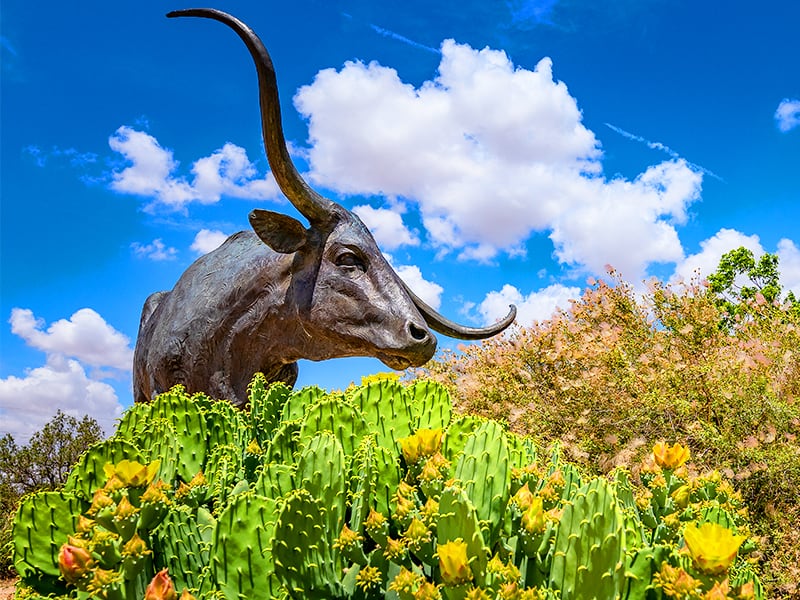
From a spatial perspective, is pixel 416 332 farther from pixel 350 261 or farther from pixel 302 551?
pixel 302 551

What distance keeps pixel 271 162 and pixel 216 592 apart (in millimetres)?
3351

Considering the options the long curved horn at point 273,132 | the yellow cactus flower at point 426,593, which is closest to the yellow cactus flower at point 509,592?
the yellow cactus flower at point 426,593

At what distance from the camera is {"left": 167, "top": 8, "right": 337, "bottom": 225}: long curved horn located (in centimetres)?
418

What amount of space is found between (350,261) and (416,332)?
66 cm

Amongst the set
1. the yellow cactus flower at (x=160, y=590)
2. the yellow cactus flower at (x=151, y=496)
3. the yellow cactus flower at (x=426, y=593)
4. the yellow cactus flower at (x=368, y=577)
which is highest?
the yellow cactus flower at (x=151, y=496)

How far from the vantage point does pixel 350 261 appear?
441cm

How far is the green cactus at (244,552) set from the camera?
1.38 m

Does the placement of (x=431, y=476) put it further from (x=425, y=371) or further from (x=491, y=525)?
(x=425, y=371)

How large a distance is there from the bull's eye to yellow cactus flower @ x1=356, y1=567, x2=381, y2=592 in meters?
3.16

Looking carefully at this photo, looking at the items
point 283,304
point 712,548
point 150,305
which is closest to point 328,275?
point 283,304

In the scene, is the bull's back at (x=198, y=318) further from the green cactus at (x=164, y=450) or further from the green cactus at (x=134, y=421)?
the green cactus at (x=164, y=450)

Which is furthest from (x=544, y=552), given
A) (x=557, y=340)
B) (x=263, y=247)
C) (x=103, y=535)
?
(x=557, y=340)

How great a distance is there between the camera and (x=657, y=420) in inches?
233

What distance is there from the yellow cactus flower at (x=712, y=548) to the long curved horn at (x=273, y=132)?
3.62 meters
